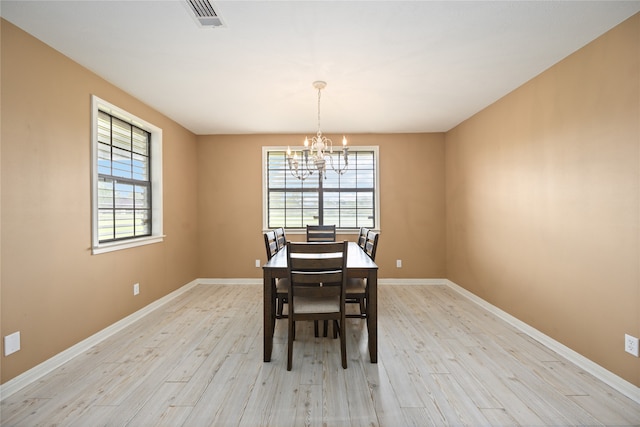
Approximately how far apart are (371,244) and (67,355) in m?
2.83

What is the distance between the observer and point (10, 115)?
1970 mm

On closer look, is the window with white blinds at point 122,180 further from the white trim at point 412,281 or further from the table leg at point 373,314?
the white trim at point 412,281

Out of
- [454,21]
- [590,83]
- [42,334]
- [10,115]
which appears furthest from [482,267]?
[10,115]

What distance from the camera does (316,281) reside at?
2150mm

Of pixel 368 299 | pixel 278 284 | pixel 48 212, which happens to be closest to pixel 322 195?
pixel 278 284

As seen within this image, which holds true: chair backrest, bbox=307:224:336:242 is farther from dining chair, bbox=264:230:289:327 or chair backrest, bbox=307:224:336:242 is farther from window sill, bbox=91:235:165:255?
window sill, bbox=91:235:165:255

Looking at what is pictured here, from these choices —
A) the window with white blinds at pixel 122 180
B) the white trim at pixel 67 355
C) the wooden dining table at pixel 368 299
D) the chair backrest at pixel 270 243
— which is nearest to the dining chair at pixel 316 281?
the wooden dining table at pixel 368 299

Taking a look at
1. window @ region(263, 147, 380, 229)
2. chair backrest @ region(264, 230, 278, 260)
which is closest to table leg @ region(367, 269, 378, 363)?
chair backrest @ region(264, 230, 278, 260)

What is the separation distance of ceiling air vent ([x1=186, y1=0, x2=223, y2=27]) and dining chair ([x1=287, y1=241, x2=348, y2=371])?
5.22ft

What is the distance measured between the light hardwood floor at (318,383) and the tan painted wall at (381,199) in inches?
69.2

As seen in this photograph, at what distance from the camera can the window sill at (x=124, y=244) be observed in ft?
8.95

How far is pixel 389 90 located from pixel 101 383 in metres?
3.51

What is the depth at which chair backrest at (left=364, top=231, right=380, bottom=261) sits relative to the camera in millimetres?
2987

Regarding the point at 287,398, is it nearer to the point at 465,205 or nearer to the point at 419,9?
the point at 419,9
